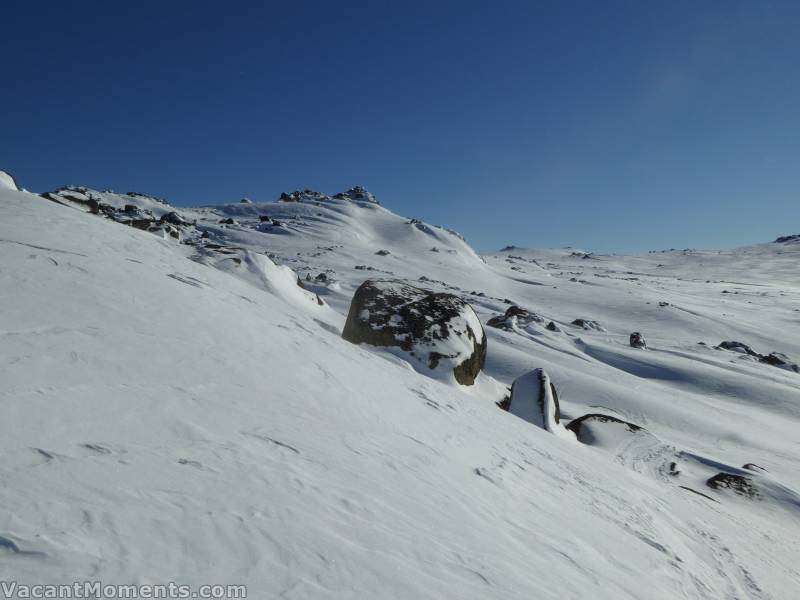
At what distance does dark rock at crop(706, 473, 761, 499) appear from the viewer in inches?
311

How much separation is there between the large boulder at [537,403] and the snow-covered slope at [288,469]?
→ 580mm

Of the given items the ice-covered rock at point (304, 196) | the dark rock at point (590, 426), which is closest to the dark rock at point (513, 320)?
the dark rock at point (590, 426)

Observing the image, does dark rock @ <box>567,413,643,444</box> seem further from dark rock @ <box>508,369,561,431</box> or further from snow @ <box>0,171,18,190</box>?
snow @ <box>0,171,18,190</box>

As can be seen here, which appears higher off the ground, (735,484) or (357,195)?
(357,195)

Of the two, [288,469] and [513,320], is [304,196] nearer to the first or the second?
[513,320]

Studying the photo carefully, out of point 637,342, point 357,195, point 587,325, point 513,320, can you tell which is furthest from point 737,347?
point 357,195

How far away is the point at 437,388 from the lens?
736 cm

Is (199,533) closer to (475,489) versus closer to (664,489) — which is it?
(475,489)

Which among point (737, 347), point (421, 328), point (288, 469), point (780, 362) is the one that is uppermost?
point (737, 347)

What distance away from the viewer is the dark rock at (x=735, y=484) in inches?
311

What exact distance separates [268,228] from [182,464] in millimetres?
47191

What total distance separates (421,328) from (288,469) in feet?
22.2

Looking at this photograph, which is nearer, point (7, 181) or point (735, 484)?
point (735, 484)

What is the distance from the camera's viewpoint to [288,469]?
2887mm
